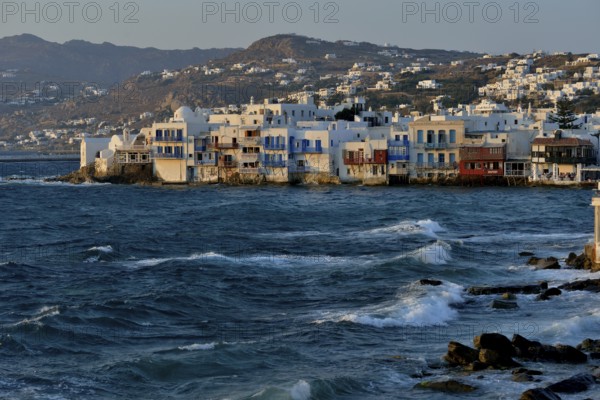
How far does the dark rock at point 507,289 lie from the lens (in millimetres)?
31219

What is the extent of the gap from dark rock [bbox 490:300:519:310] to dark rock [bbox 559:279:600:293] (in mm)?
2649

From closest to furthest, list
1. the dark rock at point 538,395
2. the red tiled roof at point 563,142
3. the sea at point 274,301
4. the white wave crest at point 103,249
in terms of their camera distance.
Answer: the dark rock at point 538,395 → the sea at point 274,301 → the white wave crest at point 103,249 → the red tiled roof at point 563,142

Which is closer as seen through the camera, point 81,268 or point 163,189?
point 81,268

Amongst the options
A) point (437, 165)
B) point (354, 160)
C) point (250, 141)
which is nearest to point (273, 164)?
point (250, 141)

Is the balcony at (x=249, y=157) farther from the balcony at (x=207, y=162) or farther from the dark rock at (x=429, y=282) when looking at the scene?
the dark rock at (x=429, y=282)

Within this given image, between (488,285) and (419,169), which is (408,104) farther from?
(488,285)

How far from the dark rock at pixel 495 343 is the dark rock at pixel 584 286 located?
7.99 meters

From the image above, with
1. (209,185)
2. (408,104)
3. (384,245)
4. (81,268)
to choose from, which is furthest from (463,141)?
(408,104)

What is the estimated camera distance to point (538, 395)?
799 inches

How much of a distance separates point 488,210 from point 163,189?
28490 millimetres

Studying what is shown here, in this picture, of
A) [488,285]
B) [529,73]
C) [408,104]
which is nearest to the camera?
[488,285]

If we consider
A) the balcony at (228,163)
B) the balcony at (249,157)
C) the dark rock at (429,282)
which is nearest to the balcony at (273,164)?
the balcony at (249,157)

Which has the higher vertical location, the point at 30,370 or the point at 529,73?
the point at 529,73

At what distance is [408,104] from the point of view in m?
156
